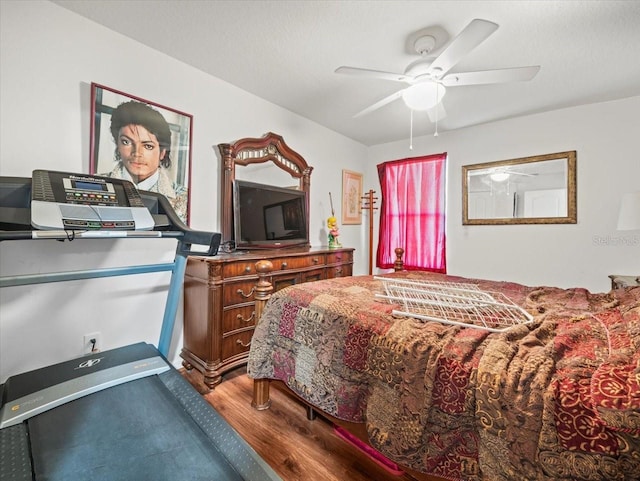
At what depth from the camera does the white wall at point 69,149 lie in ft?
5.24

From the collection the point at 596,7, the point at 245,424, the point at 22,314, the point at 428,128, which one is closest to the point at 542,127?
the point at 428,128

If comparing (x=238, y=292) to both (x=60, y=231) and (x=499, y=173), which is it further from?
(x=499, y=173)

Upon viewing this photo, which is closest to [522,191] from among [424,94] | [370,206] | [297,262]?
[370,206]

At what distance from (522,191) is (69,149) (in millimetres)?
4065

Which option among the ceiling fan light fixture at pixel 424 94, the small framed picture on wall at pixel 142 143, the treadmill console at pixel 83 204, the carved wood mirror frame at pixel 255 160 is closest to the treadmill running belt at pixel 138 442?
the treadmill console at pixel 83 204

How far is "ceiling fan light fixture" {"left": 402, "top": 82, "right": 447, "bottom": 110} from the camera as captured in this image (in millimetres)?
1864

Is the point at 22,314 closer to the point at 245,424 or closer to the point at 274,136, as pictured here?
the point at 245,424

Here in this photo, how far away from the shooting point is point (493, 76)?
5.70ft

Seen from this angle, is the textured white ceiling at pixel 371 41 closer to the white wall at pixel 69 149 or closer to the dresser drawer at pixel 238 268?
the white wall at pixel 69 149

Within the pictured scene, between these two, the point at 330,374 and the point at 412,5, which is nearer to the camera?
the point at 330,374

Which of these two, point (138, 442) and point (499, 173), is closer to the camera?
point (138, 442)

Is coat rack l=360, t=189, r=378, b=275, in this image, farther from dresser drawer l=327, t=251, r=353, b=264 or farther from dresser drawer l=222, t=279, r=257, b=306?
dresser drawer l=222, t=279, r=257, b=306

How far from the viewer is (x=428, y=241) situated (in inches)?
152

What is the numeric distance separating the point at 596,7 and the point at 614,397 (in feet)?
6.97
